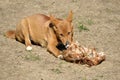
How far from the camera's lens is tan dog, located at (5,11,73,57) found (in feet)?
28.1

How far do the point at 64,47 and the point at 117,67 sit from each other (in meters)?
1.41

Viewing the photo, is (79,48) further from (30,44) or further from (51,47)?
(30,44)

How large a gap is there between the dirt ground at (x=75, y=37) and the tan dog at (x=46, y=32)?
6.6 inches

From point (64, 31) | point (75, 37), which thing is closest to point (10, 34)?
point (75, 37)

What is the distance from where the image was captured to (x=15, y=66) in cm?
808

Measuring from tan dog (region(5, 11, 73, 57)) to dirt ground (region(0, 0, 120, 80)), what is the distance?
0.55 ft

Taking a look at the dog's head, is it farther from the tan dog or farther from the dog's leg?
the dog's leg

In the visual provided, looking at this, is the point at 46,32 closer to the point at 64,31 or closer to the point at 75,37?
the point at 64,31

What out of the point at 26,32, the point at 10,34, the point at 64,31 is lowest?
the point at 10,34

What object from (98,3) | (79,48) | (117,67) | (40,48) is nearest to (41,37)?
(40,48)

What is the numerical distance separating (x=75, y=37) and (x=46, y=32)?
973mm

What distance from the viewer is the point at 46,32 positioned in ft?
30.1

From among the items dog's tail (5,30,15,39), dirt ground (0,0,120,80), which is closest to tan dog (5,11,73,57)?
dog's tail (5,30,15,39)

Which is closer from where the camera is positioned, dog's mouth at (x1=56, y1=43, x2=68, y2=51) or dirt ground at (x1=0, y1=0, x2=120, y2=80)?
dirt ground at (x1=0, y1=0, x2=120, y2=80)
